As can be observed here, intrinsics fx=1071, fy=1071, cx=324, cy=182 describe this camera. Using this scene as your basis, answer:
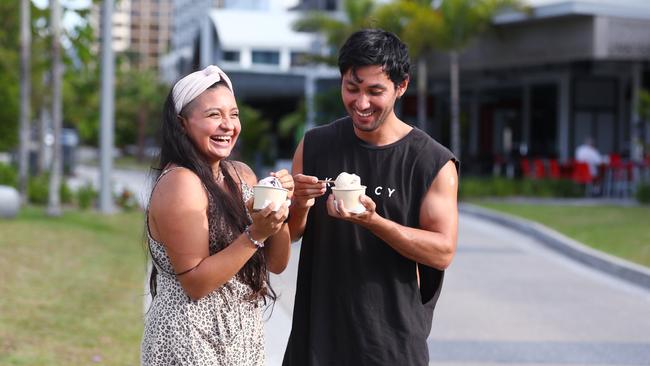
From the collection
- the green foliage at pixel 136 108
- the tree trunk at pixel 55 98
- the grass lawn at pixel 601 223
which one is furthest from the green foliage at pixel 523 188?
the green foliage at pixel 136 108

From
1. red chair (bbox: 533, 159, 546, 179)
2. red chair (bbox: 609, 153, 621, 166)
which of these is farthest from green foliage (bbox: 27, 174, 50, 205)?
red chair (bbox: 609, 153, 621, 166)

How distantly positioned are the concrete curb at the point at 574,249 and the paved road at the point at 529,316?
156 mm

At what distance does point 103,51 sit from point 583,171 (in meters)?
12.6

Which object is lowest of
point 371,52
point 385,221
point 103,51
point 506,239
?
point 506,239

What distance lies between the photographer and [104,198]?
64.2ft

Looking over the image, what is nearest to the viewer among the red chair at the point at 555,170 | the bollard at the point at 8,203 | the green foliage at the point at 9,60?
the bollard at the point at 8,203

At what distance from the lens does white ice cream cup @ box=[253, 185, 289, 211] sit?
119 inches

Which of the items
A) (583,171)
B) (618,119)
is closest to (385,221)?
(583,171)

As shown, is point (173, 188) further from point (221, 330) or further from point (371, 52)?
point (371, 52)

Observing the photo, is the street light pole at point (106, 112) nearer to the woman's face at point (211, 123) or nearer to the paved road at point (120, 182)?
the paved road at point (120, 182)

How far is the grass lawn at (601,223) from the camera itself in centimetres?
1466

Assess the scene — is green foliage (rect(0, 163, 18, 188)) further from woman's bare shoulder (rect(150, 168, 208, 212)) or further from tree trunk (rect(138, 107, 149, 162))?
tree trunk (rect(138, 107, 149, 162))

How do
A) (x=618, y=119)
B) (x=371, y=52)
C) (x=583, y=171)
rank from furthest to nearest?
(x=618, y=119) < (x=583, y=171) < (x=371, y=52)

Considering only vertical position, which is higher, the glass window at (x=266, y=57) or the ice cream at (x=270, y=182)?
the glass window at (x=266, y=57)
